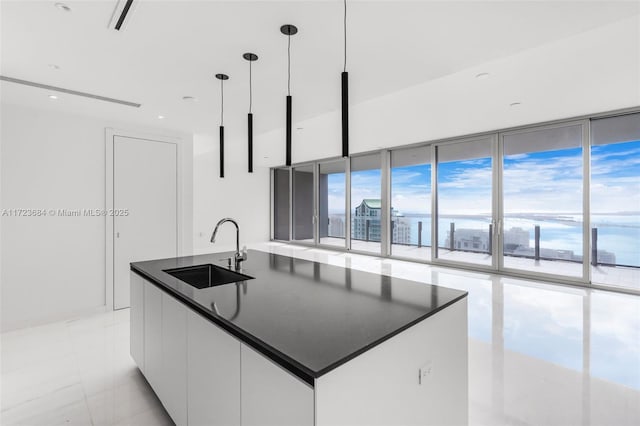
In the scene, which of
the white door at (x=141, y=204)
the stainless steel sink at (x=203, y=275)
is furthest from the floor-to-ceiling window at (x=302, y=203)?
the stainless steel sink at (x=203, y=275)

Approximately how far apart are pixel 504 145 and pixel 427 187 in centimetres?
165

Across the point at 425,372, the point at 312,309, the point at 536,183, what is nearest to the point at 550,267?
the point at 536,183

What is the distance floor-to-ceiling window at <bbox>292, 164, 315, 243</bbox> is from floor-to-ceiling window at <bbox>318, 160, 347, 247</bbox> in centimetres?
61

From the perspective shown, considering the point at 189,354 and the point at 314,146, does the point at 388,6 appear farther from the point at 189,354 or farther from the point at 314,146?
the point at 314,146

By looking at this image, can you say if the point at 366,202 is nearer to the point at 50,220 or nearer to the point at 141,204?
the point at 141,204

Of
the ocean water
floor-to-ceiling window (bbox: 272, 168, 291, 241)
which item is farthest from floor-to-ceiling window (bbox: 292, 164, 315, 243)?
the ocean water

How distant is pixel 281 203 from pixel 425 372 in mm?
9096

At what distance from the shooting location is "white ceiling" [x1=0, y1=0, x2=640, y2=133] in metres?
1.96

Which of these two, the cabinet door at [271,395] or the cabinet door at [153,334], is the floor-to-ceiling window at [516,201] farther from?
the cabinet door at [271,395]

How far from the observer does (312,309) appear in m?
1.37

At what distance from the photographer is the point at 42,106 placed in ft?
11.6

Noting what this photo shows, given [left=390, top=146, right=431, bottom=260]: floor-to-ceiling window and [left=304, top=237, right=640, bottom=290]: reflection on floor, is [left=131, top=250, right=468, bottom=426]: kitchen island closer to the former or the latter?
[left=304, top=237, right=640, bottom=290]: reflection on floor

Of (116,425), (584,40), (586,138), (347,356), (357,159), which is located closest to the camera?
(347,356)

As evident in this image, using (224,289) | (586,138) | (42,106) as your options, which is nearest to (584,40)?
(586,138)
